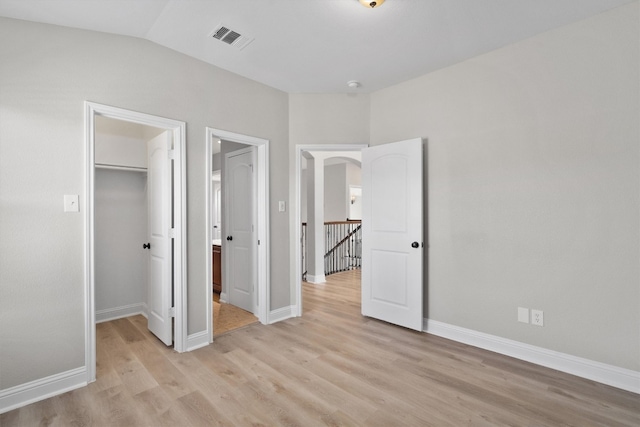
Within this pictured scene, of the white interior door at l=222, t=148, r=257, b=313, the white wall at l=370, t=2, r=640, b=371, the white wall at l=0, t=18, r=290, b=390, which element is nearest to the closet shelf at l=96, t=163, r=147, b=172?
the white interior door at l=222, t=148, r=257, b=313

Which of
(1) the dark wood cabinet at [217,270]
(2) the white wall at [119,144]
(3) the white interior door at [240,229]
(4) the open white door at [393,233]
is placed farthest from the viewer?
(1) the dark wood cabinet at [217,270]

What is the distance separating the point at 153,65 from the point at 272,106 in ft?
4.40

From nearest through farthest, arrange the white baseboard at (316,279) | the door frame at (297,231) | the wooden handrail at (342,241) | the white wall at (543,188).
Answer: the white wall at (543,188), the door frame at (297,231), the white baseboard at (316,279), the wooden handrail at (342,241)

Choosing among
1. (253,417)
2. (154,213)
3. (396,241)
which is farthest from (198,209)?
(396,241)

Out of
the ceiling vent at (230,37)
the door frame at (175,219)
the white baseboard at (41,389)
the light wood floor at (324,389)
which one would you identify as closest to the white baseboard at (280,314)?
the light wood floor at (324,389)

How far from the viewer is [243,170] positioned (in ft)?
13.9

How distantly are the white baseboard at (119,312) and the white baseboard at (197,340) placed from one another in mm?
1418

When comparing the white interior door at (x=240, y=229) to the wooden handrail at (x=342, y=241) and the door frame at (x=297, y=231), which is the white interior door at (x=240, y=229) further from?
the wooden handrail at (x=342, y=241)

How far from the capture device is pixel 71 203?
240 centimetres

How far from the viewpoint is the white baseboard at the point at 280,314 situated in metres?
3.76

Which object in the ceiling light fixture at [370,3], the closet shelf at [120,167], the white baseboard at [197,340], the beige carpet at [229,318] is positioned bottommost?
the beige carpet at [229,318]

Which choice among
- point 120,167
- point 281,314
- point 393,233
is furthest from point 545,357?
point 120,167

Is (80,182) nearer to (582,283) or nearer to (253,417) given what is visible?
(253,417)

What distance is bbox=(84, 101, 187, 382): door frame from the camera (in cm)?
246
